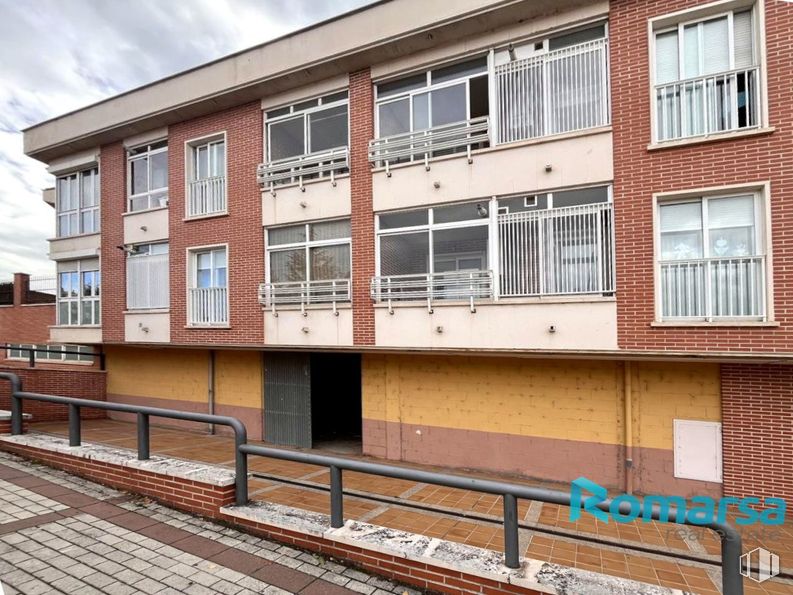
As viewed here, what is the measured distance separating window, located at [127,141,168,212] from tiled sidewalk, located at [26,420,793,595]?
25.3 ft

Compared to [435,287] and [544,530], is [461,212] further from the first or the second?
[544,530]

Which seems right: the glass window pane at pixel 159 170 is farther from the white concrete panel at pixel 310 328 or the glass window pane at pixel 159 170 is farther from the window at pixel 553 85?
the window at pixel 553 85

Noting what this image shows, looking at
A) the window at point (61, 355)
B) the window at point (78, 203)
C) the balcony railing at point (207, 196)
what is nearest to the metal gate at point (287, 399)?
the balcony railing at point (207, 196)

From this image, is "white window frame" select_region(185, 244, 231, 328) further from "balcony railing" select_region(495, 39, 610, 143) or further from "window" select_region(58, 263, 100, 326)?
"balcony railing" select_region(495, 39, 610, 143)

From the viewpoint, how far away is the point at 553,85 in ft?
24.0

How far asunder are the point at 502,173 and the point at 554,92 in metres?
1.59

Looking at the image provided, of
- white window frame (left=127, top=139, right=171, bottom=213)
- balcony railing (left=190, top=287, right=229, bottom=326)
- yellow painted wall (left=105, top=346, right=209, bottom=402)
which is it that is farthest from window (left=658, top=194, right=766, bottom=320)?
white window frame (left=127, top=139, right=171, bottom=213)

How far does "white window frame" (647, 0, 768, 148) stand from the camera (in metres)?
6.02

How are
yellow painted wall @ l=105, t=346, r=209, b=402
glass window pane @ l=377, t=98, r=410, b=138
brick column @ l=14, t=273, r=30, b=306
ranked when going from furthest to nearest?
brick column @ l=14, t=273, r=30, b=306, yellow painted wall @ l=105, t=346, r=209, b=402, glass window pane @ l=377, t=98, r=410, b=138

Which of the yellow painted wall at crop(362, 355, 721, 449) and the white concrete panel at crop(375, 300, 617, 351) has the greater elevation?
the white concrete panel at crop(375, 300, 617, 351)

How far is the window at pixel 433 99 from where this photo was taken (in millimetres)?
7977

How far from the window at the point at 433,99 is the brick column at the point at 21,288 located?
798 inches

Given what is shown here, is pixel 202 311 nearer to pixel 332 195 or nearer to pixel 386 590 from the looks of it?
pixel 332 195

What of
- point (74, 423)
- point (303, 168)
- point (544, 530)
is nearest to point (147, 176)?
point (303, 168)
